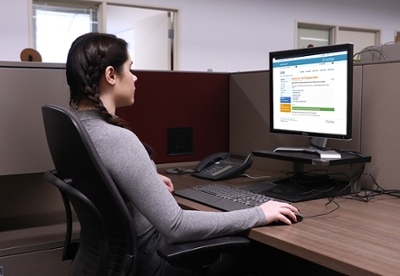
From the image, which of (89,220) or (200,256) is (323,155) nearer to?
(200,256)

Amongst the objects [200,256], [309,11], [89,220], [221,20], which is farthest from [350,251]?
[309,11]

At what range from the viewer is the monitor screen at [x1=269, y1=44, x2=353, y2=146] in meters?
1.45

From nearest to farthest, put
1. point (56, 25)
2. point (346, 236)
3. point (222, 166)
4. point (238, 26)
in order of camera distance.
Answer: point (346, 236) < point (222, 166) < point (56, 25) < point (238, 26)

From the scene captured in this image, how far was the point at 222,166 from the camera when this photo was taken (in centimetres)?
186

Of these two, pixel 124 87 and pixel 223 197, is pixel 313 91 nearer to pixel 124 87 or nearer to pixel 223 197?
pixel 223 197

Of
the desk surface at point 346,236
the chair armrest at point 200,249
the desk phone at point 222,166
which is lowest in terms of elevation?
the chair armrest at point 200,249

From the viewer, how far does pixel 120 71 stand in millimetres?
1211

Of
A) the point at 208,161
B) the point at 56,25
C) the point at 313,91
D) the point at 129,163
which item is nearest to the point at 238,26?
the point at 56,25

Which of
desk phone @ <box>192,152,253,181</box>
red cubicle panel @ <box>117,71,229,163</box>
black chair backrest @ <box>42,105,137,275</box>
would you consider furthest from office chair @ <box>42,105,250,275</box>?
red cubicle panel @ <box>117,71,229,163</box>

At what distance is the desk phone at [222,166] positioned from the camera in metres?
1.78

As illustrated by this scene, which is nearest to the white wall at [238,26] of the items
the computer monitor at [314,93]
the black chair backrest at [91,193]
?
the computer monitor at [314,93]

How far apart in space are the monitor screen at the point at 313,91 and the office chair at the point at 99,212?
1.96ft

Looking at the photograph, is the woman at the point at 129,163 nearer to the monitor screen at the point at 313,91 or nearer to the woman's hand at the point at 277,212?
the woman's hand at the point at 277,212

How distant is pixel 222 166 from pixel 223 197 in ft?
1.53
